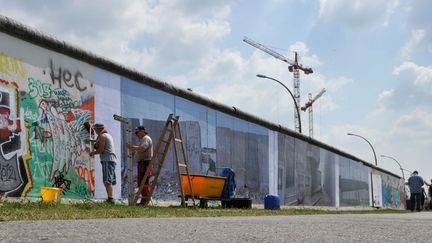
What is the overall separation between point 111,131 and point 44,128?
2.43 m

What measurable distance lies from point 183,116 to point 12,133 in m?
7.27

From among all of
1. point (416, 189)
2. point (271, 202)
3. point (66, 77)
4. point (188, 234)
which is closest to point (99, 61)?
point (66, 77)

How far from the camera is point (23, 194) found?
11047 millimetres

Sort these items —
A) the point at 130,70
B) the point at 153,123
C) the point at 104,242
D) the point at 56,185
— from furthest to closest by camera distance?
the point at 153,123 → the point at 130,70 → the point at 56,185 → the point at 104,242

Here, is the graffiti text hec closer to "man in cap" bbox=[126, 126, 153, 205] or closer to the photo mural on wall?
the photo mural on wall

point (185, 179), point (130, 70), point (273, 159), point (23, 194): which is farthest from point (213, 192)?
point (273, 159)

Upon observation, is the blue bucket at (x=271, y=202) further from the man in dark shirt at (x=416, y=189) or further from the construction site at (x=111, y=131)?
the man in dark shirt at (x=416, y=189)

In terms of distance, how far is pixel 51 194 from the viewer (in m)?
11.1

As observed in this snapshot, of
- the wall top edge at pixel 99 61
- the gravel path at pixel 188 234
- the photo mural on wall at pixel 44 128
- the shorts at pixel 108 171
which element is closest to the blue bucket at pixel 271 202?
the wall top edge at pixel 99 61

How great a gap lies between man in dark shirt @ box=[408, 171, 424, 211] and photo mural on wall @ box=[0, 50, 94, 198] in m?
14.3

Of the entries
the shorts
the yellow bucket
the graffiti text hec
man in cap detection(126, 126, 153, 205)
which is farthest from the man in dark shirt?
the yellow bucket

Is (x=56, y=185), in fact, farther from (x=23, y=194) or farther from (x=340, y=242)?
(x=340, y=242)

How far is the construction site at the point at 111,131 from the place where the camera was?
11211 millimetres

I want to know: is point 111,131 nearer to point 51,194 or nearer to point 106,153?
point 106,153
